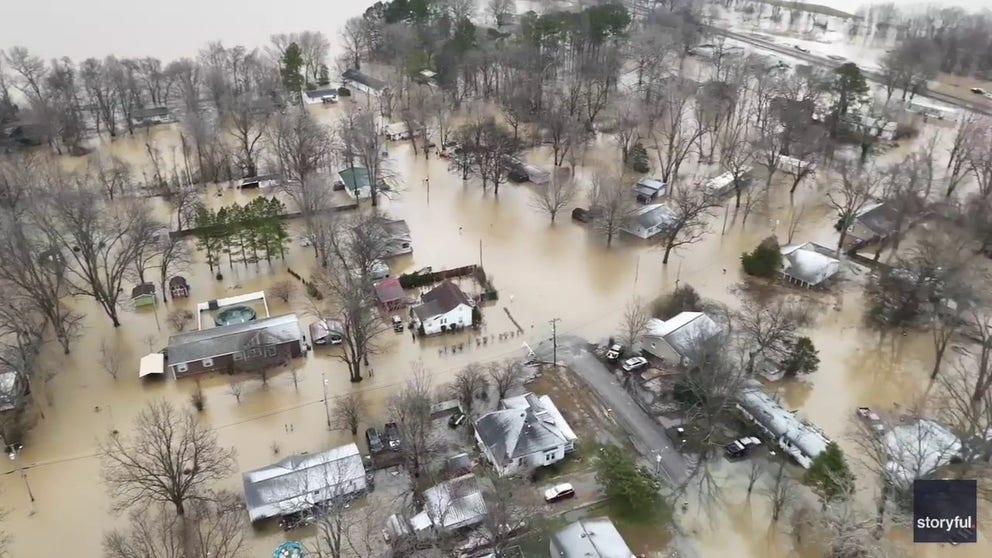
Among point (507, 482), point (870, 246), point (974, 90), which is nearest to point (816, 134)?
point (870, 246)

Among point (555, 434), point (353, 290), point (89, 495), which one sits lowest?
point (89, 495)

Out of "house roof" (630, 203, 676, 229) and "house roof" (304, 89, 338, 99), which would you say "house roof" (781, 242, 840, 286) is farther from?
"house roof" (304, 89, 338, 99)

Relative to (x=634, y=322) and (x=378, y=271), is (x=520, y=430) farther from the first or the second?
(x=378, y=271)

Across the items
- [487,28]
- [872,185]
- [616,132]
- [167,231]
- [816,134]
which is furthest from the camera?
[487,28]

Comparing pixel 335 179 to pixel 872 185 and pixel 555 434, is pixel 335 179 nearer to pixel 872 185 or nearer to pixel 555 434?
pixel 555 434

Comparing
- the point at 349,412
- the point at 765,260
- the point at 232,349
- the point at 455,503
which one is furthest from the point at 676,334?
the point at 232,349

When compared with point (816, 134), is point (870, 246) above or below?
below

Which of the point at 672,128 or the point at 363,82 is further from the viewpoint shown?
the point at 363,82

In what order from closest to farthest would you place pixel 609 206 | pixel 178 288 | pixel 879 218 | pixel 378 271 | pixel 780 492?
pixel 780 492, pixel 178 288, pixel 378 271, pixel 609 206, pixel 879 218
